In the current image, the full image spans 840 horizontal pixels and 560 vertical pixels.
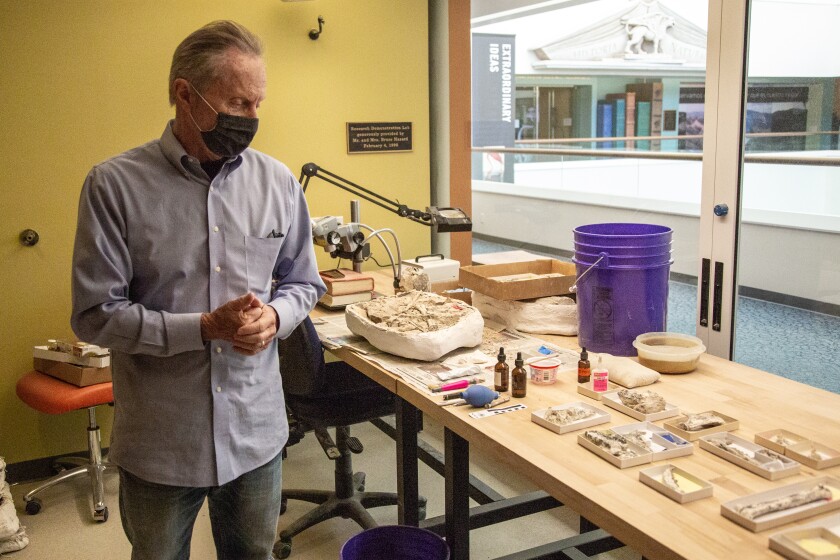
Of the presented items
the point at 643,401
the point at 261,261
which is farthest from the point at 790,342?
the point at 261,261

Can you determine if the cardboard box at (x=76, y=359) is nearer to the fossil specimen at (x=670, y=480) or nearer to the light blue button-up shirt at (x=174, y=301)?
the light blue button-up shirt at (x=174, y=301)

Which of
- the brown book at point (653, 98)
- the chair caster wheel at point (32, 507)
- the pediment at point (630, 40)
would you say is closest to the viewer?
the chair caster wheel at point (32, 507)

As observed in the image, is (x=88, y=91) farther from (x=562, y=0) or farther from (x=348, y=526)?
(x=562, y=0)

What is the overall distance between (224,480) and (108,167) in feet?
2.45

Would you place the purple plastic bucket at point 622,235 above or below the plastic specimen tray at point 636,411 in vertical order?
above

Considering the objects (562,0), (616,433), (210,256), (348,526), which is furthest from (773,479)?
(562,0)

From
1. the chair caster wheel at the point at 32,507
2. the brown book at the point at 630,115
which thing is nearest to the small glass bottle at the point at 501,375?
the chair caster wheel at the point at 32,507

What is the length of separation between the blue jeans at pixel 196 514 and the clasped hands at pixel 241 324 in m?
0.33

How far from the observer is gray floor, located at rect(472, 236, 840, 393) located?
8.80 feet

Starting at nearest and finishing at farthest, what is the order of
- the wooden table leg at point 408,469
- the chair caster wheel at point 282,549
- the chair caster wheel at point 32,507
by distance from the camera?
the wooden table leg at point 408,469 → the chair caster wheel at point 282,549 → the chair caster wheel at point 32,507

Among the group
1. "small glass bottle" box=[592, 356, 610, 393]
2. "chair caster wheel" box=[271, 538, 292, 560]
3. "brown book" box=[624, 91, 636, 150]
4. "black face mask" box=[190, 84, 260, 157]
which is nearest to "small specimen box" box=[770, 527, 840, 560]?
"small glass bottle" box=[592, 356, 610, 393]

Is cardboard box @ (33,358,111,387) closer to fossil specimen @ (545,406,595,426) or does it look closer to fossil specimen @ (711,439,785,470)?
fossil specimen @ (545,406,595,426)

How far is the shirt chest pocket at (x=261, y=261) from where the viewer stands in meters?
1.87

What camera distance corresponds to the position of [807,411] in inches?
77.5
